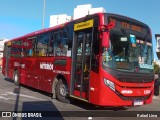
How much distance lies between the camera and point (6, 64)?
73.6 feet

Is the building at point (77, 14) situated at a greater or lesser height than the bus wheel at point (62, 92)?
greater

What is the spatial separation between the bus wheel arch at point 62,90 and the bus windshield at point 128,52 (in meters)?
2.89

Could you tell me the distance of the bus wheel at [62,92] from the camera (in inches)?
484

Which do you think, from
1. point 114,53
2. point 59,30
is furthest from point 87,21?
point 59,30

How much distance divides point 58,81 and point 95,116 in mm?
3519

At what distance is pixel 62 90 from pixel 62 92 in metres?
0.08

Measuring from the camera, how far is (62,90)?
12.6 m

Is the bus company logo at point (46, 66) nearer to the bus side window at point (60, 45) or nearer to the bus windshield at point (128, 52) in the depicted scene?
the bus side window at point (60, 45)

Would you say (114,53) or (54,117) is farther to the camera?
(114,53)

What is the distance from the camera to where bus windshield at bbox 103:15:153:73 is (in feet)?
33.0

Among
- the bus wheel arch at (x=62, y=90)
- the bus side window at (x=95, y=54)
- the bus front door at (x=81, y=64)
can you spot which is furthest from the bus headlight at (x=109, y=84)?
the bus wheel arch at (x=62, y=90)

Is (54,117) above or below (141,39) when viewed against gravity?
below

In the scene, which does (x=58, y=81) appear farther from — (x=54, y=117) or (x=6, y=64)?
(x=6, y=64)

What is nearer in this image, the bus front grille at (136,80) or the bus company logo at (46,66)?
the bus front grille at (136,80)
